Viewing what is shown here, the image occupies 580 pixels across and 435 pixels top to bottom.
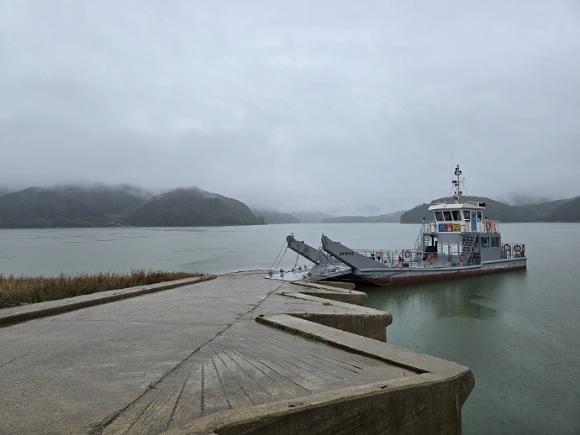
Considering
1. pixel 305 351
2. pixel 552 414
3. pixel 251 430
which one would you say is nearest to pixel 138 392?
pixel 251 430

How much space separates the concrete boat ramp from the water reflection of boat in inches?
644

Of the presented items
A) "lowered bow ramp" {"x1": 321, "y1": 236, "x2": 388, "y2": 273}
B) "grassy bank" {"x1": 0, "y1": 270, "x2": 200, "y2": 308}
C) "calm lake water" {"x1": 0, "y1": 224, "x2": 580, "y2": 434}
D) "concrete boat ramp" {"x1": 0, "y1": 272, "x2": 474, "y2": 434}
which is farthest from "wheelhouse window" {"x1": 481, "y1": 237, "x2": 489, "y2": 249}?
"concrete boat ramp" {"x1": 0, "y1": 272, "x2": 474, "y2": 434}

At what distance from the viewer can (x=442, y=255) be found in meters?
30.7

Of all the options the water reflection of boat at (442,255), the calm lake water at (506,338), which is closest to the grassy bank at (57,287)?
the calm lake water at (506,338)

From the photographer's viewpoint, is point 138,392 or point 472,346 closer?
point 138,392

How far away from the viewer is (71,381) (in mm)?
4047

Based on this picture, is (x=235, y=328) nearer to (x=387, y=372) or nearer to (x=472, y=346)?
(x=387, y=372)

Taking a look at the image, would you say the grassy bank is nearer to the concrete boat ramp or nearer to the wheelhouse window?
the concrete boat ramp

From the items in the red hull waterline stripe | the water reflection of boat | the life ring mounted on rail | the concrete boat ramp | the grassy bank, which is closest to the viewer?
the concrete boat ramp

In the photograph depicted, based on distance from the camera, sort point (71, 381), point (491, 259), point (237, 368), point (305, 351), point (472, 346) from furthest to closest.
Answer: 1. point (491, 259)
2. point (472, 346)
3. point (305, 351)
4. point (237, 368)
5. point (71, 381)

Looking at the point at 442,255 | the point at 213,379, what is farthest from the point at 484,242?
the point at 213,379

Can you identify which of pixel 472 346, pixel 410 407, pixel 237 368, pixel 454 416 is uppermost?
pixel 237 368

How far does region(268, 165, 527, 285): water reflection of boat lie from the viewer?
23.5 metres

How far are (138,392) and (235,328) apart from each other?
9.02 ft
